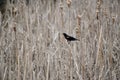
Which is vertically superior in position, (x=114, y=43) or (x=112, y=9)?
(x=112, y=9)

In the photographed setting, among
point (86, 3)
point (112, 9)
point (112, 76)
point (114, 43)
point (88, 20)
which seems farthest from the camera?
point (86, 3)

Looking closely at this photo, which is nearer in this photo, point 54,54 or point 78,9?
point 54,54

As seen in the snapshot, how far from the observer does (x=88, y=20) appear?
2.10 metres

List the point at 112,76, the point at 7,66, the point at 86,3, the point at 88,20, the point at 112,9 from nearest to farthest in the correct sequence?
the point at 112,76, the point at 7,66, the point at 88,20, the point at 112,9, the point at 86,3

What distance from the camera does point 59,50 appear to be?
1.76 m

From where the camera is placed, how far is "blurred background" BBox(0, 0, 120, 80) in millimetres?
1607

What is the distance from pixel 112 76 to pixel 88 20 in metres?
0.62

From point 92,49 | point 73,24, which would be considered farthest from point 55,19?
point 92,49

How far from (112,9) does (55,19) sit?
550 millimetres

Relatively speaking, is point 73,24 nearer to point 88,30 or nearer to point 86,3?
point 88,30

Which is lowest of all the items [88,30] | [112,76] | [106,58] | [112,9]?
[112,76]

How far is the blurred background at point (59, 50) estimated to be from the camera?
1.61 metres

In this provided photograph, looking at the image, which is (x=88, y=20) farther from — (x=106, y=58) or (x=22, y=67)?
(x=22, y=67)

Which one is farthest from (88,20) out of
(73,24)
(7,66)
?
(7,66)
